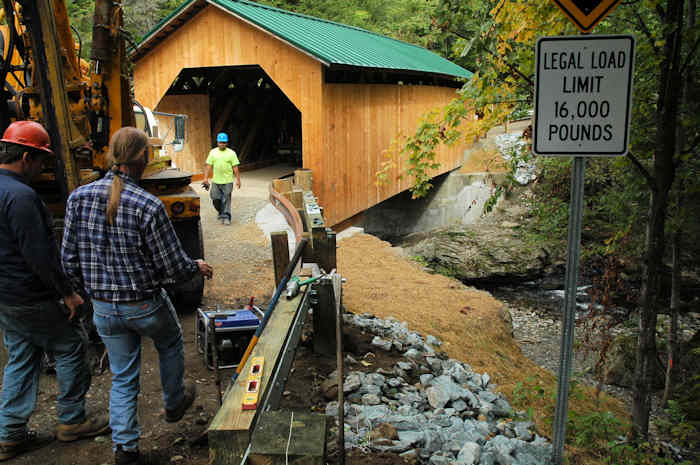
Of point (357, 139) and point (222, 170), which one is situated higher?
point (357, 139)

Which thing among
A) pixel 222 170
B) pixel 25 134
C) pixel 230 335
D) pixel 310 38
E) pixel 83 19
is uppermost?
pixel 83 19

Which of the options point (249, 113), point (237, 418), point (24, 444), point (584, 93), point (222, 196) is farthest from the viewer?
point (249, 113)

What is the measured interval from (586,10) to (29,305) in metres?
3.94

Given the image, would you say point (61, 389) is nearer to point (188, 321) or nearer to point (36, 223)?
point (36, 223)

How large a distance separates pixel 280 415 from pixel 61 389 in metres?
2.00

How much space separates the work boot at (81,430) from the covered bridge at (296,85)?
7.98 meters

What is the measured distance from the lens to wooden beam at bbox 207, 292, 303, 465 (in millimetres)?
2652

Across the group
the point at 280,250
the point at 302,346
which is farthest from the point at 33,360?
the point at 302,346

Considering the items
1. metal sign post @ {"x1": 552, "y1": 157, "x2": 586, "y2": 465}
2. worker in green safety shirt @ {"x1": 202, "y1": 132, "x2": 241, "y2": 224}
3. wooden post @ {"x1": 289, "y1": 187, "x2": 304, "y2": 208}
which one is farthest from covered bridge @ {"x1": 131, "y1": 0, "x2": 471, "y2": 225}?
metal sign post @ {"x1": 552, "y1": 157, "x2": 586, "y2": 465}

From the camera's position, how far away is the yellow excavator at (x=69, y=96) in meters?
4.80

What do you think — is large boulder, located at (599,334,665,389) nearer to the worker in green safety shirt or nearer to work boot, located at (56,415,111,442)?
the worker in green safety shirt

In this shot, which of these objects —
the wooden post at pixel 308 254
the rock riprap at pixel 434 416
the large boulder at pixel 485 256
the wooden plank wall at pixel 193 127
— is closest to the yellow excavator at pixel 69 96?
the wooden post at pixel 308 254

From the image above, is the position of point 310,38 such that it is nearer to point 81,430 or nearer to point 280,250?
point 280,250

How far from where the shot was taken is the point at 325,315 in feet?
18.2
